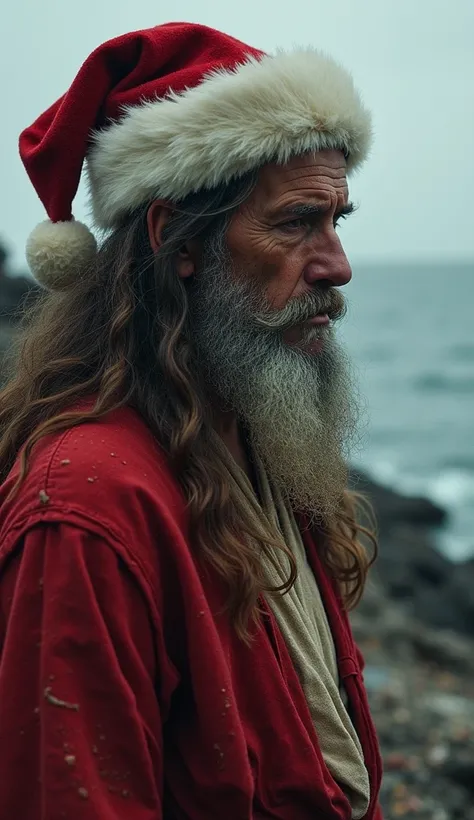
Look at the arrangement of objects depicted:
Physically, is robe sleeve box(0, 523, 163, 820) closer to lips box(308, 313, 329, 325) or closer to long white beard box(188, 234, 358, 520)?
long white beard box(188, 234, 358, 520)

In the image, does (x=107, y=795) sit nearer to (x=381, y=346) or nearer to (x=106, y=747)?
(x=106, y=747)

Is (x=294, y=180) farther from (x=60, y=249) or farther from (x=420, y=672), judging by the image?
(x=420, y=672)

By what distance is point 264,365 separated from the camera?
2.53m

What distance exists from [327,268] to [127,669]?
1.12 meters

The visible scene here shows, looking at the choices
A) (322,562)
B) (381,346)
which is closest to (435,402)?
(381,346)

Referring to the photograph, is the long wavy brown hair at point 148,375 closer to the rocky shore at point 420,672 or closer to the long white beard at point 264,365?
the long white beard at point 264,365

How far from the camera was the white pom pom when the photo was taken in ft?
8.64

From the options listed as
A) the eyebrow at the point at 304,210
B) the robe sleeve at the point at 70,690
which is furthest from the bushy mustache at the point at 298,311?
the robe sleeve at the point at 70,690

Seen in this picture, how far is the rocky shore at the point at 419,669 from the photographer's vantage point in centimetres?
570

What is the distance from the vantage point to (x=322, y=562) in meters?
2.85

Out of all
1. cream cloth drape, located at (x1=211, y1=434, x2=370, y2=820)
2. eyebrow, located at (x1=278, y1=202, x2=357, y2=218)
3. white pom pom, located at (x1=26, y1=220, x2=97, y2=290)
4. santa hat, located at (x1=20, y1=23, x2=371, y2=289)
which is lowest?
cream cloth drape, located at (x1=211, y1=434, x2=370, y2=820)

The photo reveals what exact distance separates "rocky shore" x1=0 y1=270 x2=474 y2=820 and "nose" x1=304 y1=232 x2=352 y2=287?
3.44 feet

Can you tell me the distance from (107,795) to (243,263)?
50.7 inches

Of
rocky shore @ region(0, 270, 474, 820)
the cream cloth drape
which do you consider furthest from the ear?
rocky shore @ region(0, 270, 474, 820)
